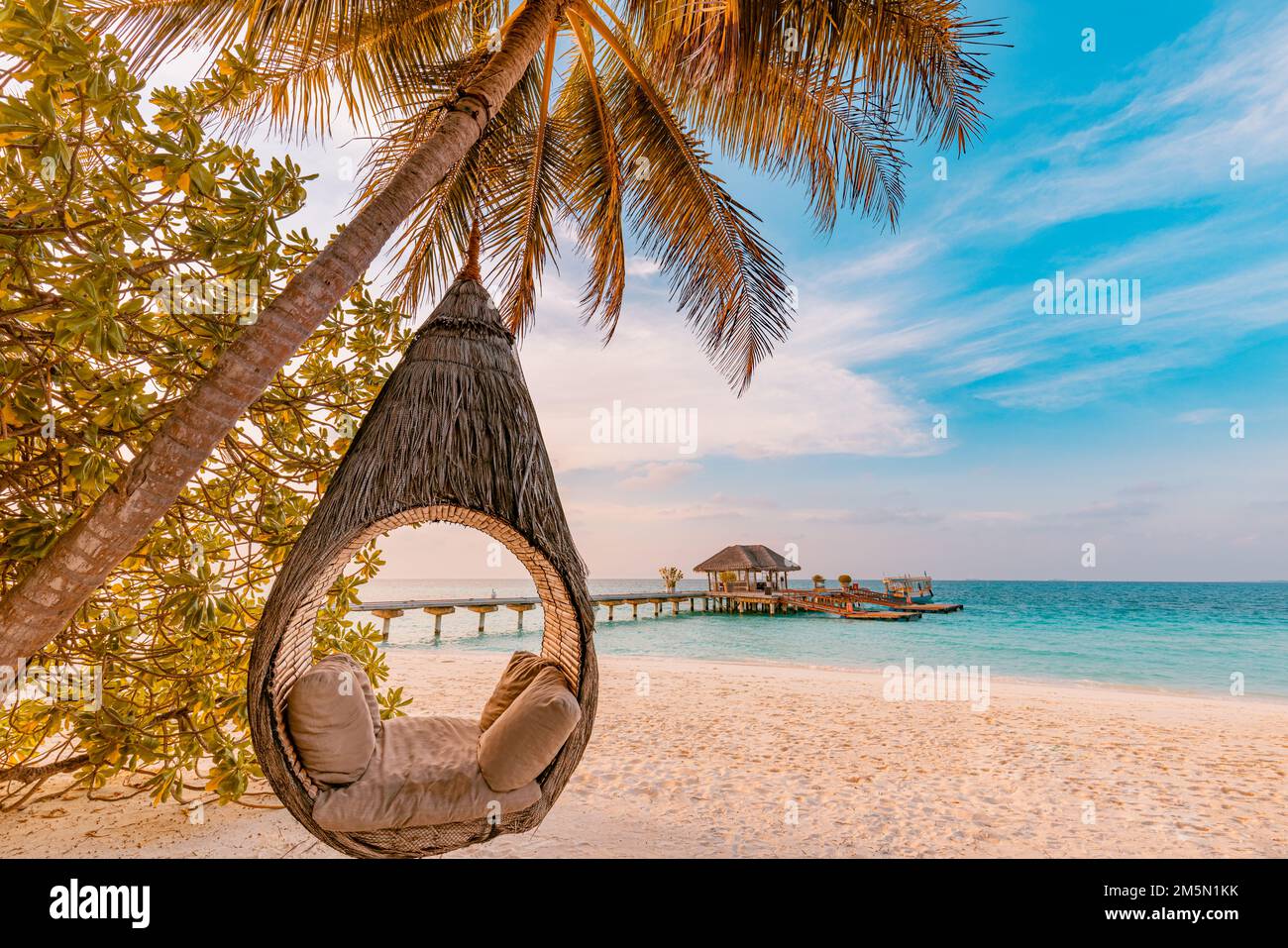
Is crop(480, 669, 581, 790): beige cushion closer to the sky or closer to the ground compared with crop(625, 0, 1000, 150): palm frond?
closer to the ground

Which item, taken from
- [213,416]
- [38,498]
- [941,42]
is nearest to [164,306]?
[213,416]

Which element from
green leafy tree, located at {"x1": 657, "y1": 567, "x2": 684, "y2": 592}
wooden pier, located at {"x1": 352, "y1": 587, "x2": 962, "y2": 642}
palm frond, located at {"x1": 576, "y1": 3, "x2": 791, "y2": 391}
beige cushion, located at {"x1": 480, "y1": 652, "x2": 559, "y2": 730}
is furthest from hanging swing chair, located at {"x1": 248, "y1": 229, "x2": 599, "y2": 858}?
green leafy tree, located at {"x1": 657, "y1": 567, "x2": 684, "y2": 592}

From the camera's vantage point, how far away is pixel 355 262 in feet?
6.33

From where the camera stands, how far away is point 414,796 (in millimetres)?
1783

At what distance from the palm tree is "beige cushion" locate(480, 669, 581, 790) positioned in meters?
1.16

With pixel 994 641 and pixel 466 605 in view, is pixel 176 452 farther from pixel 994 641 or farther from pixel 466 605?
pixel 994 641

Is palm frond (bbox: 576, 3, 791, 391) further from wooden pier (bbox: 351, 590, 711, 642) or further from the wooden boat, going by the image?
the wooden boat

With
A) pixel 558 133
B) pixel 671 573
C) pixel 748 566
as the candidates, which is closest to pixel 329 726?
pixel 558 133

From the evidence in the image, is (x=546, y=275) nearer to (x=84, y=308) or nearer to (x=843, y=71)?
(x=843, y=71)

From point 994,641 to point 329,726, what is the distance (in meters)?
19.4

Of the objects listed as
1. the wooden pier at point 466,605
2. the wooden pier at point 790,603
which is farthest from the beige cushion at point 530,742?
the wooden pier at point 790,603

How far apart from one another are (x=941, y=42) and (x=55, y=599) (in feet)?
12.7

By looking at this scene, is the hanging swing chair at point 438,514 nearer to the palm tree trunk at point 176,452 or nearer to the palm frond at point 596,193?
the palm tree trunk at point 176,452

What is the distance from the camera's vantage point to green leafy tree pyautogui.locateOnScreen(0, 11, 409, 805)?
55.9 inches
